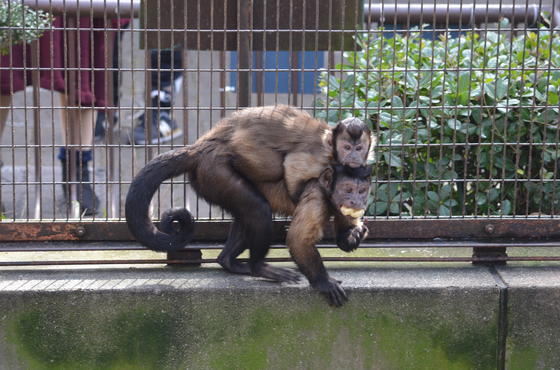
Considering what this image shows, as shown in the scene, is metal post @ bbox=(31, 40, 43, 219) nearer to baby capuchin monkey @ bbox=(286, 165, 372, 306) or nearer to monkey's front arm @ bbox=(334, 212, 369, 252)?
baby capuchin monkey @ bbox=(286, 165, 372, 306)

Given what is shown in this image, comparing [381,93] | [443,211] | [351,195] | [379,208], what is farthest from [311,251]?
[381,93]

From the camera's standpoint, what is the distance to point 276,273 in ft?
13.4

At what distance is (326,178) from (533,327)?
116cm

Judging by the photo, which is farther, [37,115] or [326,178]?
[37,115]

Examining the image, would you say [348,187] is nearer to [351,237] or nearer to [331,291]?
[351,237]

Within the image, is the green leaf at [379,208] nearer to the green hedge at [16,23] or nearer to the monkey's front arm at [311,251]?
the monkey's front arm at [311,251]

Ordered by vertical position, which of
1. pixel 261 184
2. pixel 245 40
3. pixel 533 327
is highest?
pixel 245 40

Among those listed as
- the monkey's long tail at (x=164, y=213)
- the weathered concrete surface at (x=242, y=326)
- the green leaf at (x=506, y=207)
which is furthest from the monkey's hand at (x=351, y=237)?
the green leaf at (x=506, y=207)

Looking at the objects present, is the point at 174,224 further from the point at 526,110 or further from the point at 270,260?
the point at 526,110

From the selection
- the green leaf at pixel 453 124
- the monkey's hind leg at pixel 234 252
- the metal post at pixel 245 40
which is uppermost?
the metal post at pixel 245 40

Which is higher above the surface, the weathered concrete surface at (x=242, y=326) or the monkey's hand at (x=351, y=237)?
the monkey's hand at (x=351, y=237)

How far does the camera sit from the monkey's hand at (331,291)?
154 inches

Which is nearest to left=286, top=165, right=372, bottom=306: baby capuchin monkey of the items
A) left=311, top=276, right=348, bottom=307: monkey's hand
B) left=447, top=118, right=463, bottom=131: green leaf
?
left=311, top=276, right=348, bottom=307: monkey's hand

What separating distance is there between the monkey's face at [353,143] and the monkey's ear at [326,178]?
0.08m
